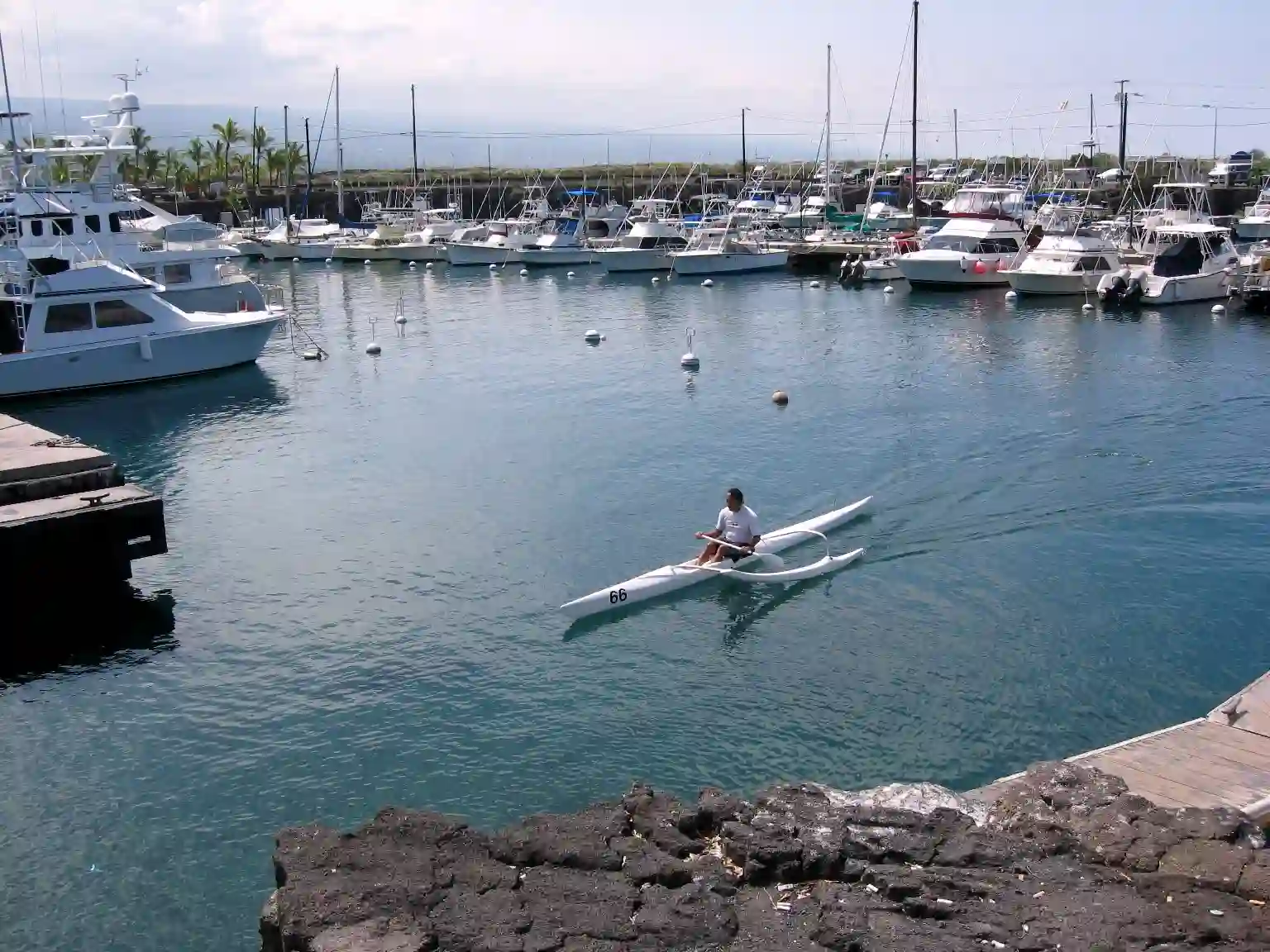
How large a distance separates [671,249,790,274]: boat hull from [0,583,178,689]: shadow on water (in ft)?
193

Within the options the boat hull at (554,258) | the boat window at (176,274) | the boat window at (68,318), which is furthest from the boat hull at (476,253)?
the boat window at (68,318)

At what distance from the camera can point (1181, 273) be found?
63.5 meters

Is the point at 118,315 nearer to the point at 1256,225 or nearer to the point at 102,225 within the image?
the point at 102,225

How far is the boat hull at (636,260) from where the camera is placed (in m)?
82.0

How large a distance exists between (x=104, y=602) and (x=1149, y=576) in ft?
67.4

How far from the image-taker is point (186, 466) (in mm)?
35031

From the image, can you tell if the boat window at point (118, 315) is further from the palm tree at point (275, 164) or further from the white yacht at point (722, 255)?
the palm tree at point (275, 164)

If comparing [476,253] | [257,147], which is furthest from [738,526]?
[257,147]

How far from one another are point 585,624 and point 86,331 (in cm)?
2888

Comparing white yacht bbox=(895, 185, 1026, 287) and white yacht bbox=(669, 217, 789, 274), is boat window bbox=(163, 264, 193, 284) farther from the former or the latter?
white yacht bbox=(895, 185, 1026, 287)

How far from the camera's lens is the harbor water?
57.0ft

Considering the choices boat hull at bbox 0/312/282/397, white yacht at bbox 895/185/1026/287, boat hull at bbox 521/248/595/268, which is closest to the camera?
boat hull at bbox 0/312/282/397

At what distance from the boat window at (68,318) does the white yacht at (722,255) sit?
43395mm

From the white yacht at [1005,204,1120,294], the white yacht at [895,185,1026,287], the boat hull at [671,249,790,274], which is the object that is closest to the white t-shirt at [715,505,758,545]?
the white yacht at [1005,204,1120,294]
